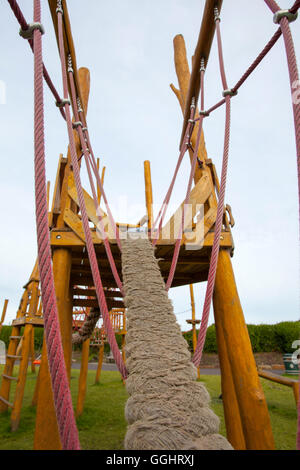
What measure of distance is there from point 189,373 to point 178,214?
1.63 meters

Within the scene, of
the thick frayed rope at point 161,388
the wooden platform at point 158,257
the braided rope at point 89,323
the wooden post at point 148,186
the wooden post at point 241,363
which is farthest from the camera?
the wooden post at point 148,186

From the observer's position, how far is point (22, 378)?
3559 mm

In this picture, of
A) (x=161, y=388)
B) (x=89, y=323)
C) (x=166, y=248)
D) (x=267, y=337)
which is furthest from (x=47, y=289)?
(x=267, y=337)

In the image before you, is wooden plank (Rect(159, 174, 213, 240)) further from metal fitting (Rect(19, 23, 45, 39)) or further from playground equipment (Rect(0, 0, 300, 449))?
metal fitting (Rect(19, 23, 45, 39))

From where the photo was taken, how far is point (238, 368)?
5.53 ft

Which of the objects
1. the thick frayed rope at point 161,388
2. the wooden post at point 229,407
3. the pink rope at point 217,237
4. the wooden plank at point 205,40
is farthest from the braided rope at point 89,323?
the wooden plank at point 205,40

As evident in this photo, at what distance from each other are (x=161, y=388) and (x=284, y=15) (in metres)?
1.28

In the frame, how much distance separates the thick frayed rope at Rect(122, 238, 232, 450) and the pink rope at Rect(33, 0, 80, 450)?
21 cm

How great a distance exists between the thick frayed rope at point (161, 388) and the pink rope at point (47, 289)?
21 centimetres

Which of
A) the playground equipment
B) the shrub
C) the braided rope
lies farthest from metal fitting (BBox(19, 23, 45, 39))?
the shrub

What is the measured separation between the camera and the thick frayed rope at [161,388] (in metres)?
0.65

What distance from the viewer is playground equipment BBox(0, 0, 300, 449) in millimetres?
682

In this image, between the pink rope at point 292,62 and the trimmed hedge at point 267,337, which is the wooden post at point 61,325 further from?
the trimmed hedge at point 267,337
